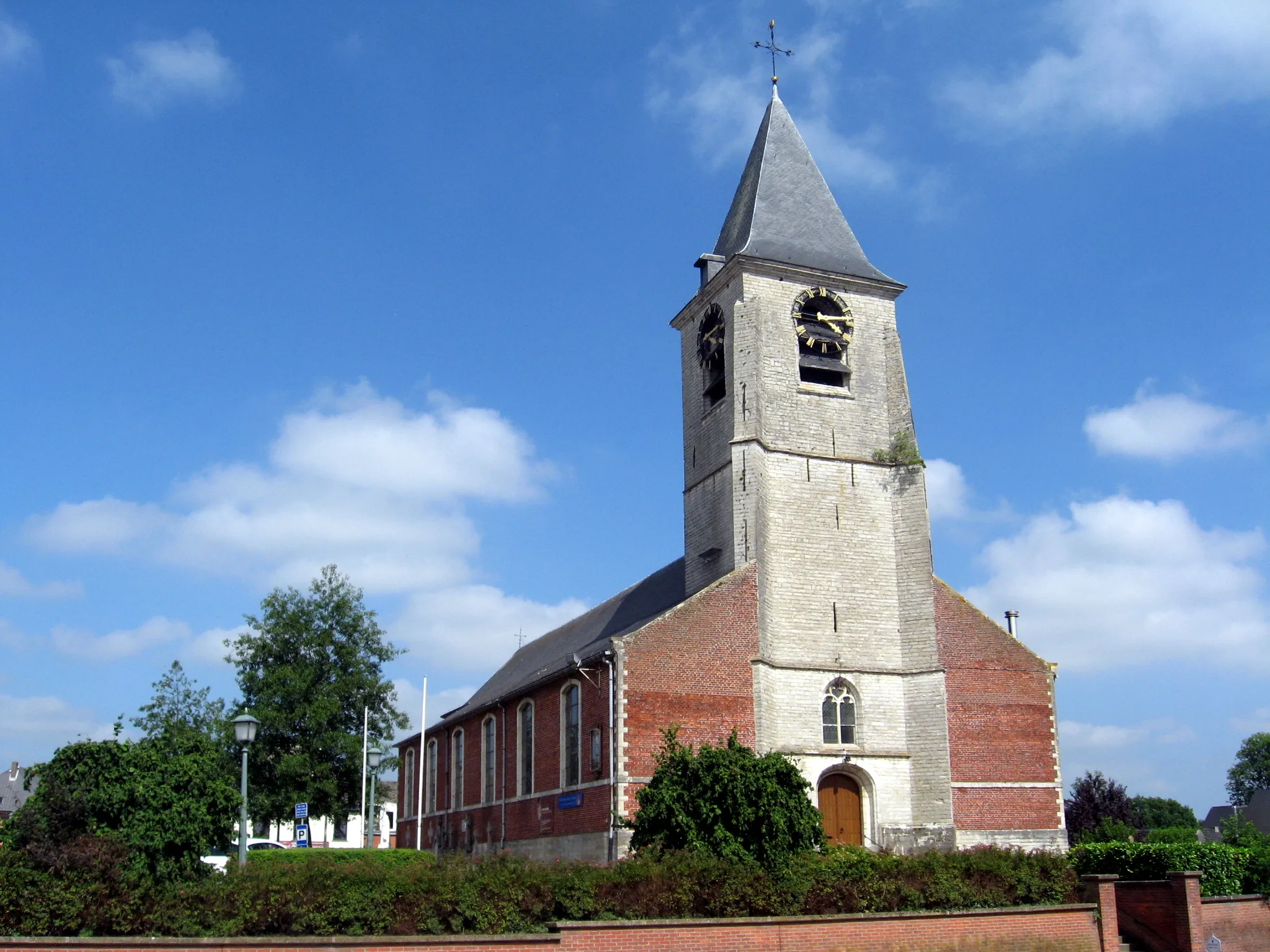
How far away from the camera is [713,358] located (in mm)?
31578

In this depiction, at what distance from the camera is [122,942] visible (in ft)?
44.3

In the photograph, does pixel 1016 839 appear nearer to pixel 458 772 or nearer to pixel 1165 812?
pixel 458 772

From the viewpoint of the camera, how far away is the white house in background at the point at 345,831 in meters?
47.7

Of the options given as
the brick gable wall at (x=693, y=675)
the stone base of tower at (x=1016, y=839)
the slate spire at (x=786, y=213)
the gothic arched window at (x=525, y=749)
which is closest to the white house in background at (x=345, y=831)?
the gothic arched window at (x=525, y=749)

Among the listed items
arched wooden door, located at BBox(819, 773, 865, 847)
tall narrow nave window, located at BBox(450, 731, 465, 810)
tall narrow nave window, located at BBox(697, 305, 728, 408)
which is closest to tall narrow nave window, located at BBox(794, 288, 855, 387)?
tall narrow nave window, located at BBox(697, 305, 728, 408)

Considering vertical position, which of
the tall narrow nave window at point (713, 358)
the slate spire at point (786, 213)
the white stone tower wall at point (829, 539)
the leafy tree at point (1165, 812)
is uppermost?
the slate spire at point (786, 213)

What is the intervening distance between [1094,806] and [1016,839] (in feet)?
35.0

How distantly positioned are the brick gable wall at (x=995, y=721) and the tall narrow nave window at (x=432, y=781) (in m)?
21.5

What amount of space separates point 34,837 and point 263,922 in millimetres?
3003

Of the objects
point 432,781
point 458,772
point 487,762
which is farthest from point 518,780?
point 432,781

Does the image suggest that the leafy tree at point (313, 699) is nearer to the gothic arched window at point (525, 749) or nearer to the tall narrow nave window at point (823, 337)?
the gothic arched window at point (525, 749)

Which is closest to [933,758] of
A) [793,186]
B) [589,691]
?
[589,691]

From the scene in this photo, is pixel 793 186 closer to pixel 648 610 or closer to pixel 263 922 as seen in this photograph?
pixel 648 610

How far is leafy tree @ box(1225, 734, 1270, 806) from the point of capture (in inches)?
3792
